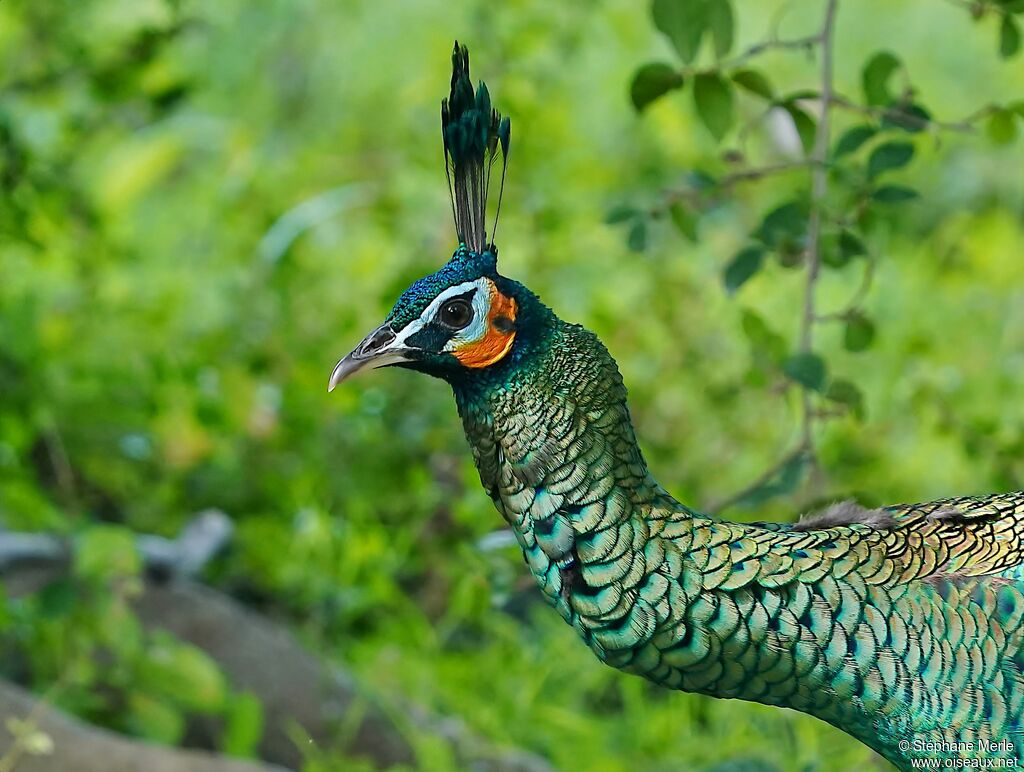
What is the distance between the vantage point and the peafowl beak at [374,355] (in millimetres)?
1324

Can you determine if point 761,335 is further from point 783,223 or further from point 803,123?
point 803,123

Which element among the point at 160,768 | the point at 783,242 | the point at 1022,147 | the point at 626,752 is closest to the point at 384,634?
the point at 626,752

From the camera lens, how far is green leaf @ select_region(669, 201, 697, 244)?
2012 mm

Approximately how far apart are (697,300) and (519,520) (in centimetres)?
280

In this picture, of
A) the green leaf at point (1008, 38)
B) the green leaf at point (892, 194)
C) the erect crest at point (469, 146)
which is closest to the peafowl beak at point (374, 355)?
the erect crest at point (469, 146)

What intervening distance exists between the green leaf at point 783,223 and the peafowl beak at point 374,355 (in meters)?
0.76

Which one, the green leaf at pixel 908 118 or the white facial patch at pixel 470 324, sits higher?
the green leaf at pixel 908 118

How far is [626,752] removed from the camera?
9.16ft

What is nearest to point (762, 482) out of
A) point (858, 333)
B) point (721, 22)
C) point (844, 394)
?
point (844, 394)

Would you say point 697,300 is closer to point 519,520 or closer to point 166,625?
point 166,625

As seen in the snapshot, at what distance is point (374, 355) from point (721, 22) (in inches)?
28.8

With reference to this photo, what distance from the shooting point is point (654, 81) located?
1.81 metres

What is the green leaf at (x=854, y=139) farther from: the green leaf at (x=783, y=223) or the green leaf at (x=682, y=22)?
the green leaf at (x=682, y=22)

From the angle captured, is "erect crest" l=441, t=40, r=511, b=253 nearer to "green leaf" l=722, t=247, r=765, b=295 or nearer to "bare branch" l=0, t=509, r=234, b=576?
"green leaf" l=722, t=247, r=765, b=295
